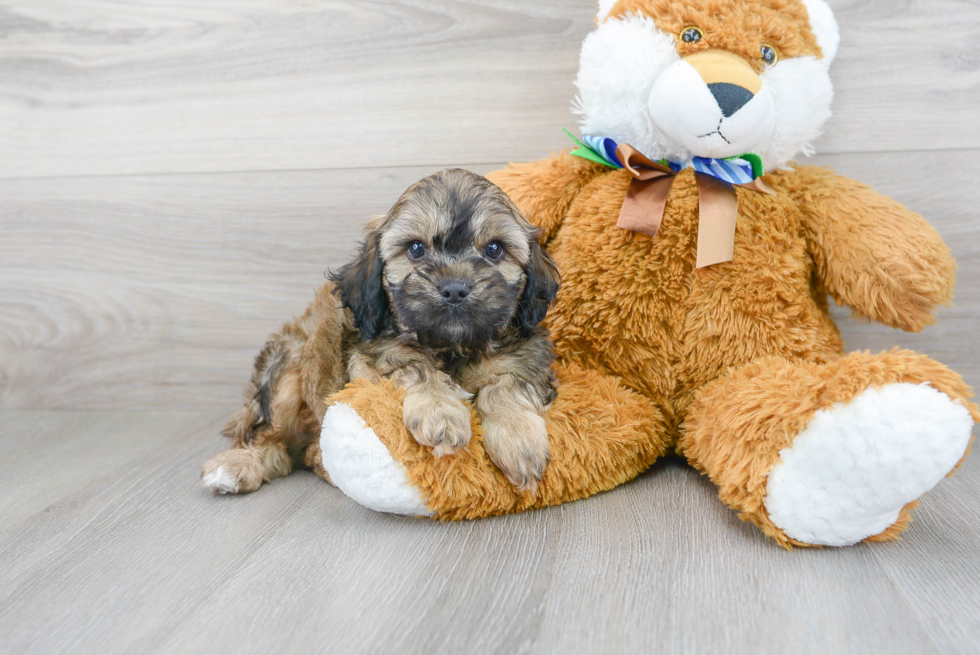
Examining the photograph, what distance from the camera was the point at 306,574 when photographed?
1.23m

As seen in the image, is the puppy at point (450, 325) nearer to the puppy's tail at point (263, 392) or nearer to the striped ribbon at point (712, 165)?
the puppy's tail at point (263, 392)

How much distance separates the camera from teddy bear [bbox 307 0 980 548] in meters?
1.37

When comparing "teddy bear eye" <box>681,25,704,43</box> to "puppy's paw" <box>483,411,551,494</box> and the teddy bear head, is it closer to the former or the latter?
the teddy bear head

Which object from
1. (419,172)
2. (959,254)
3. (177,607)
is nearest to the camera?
(177,607)

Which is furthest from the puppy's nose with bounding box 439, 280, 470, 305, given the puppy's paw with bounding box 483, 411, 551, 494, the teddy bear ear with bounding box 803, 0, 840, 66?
the teddy bear ear with bounding box 803, 0, 840, 66

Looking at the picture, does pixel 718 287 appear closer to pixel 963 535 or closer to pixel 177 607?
pixel 963 535

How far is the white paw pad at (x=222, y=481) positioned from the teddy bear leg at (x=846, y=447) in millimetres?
1061

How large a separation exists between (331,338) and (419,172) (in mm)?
691

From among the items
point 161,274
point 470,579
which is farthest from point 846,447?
point 161,274

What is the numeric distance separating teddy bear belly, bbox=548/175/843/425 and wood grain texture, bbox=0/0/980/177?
20.8 inches

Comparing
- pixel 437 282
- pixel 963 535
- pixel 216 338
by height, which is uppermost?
pixel 437 282

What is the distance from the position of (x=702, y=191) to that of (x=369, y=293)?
0.75 metres

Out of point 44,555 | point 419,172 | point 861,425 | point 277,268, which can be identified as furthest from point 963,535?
point 277,268

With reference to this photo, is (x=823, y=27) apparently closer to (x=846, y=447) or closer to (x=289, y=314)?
(x=846, y=447)
